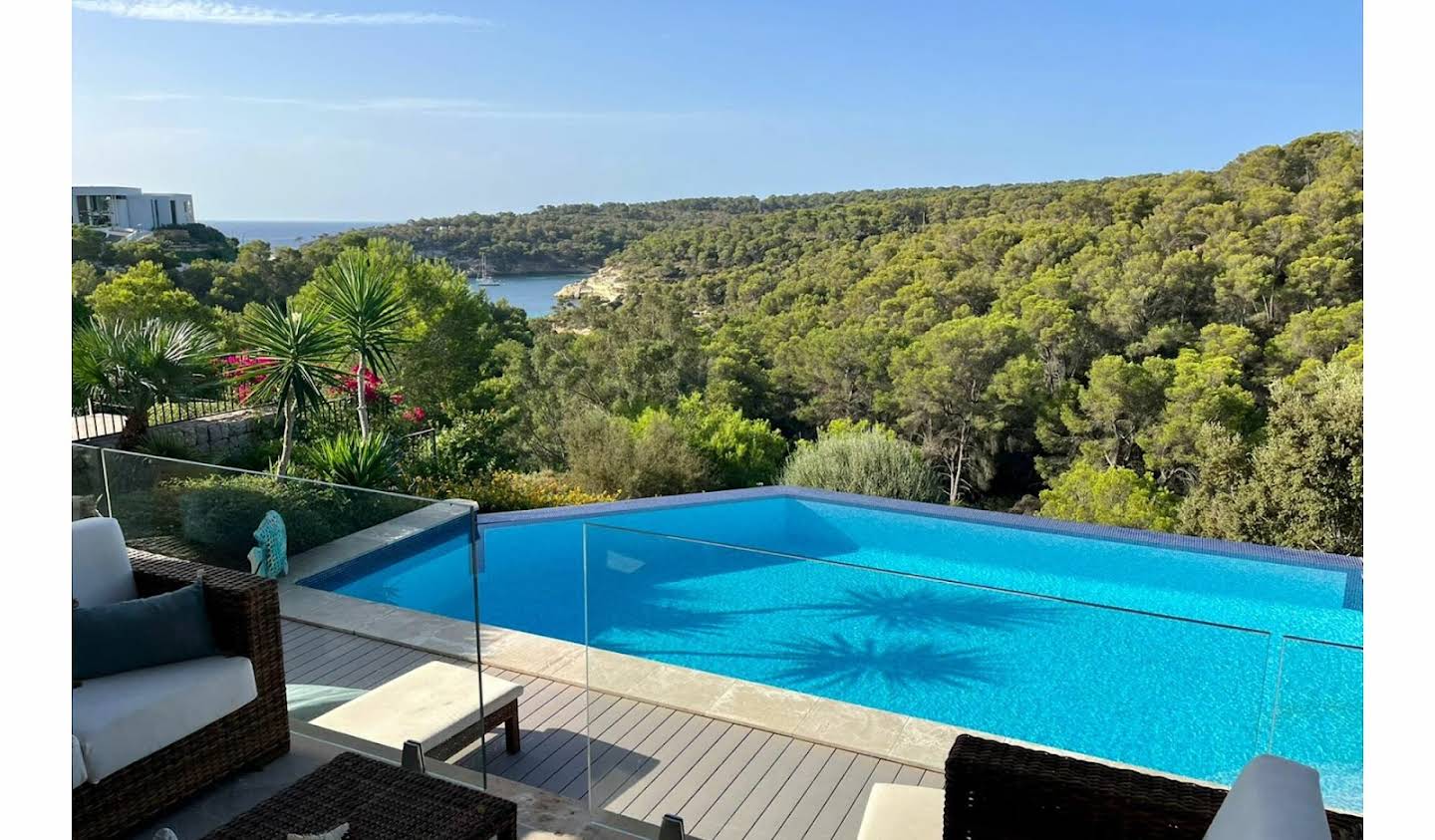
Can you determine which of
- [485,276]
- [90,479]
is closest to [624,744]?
[90,479]

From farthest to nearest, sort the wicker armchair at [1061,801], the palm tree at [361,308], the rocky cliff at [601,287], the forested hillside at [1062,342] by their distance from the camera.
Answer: the rocky cliff at [601,287] → the forested hillside at [1062,342] → the palm tree at [361,308] → the wicker armchair at [1061,801]

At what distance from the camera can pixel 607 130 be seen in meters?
16.9

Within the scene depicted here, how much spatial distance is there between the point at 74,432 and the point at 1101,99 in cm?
1339

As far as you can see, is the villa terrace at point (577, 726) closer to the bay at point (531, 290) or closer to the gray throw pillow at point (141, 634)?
the gray throw pillow at point (141, 634)

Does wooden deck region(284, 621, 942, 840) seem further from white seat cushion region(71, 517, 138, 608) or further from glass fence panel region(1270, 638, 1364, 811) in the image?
glass fence panel region(1270, 638, 1364, 811)

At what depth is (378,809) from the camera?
7.11 ft

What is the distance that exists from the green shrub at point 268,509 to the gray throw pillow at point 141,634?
364 mm

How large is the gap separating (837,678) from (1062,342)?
12.0m

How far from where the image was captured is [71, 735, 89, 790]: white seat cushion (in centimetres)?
242

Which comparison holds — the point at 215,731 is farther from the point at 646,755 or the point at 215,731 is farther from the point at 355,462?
the point at 355,462

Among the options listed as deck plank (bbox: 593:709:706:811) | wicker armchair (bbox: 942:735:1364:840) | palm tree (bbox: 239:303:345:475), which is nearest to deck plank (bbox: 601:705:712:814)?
deck plank (bbox: 593:709:706:811)

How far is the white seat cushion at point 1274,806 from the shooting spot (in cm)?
126

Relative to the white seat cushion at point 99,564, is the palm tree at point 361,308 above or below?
above

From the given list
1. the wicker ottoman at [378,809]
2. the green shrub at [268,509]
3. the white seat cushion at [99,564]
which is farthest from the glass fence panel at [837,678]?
the white seat cushion at [99,564]
